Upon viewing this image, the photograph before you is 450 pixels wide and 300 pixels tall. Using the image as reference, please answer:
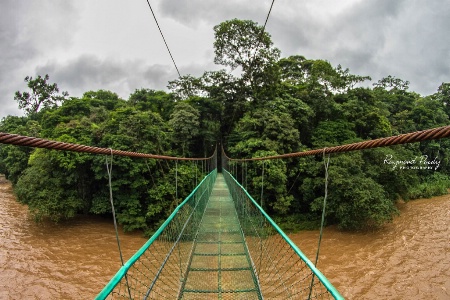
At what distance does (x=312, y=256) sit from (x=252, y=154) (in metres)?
3.71

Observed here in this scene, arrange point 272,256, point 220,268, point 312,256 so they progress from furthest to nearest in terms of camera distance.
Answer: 1. point 312,256
2. point 220,268
3. point 272,256

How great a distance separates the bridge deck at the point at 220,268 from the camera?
203 cm

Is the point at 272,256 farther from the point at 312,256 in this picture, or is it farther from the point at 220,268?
the point at 312,256

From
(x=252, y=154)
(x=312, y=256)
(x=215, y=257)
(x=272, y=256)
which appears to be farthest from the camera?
(x=252, y=154)

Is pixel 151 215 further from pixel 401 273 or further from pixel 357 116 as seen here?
pixel 357 116

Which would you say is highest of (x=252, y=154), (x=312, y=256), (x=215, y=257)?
(x=252, y=154)

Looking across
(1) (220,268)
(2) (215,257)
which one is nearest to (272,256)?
(1) (220,268)

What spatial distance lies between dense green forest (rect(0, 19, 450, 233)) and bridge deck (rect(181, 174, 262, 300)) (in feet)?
13.5

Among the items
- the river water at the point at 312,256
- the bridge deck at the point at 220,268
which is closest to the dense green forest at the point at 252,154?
the river water at the point at 312,256

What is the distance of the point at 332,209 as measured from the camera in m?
8.80

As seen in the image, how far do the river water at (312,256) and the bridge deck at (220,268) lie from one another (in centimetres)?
431

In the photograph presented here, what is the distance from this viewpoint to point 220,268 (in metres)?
2.22

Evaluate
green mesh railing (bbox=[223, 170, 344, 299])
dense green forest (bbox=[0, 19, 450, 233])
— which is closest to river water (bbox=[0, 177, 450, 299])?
dense green forest (bbox=[0, 19, 450, 233])

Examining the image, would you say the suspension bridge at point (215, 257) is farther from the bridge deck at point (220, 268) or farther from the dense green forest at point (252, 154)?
the dense green forest at point (252, 154)
